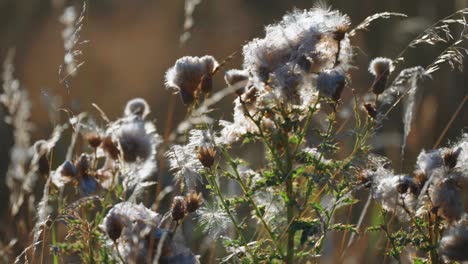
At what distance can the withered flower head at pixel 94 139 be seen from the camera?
2.26 m

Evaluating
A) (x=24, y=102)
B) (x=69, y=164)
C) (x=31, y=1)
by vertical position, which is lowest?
(x=69, y=164)

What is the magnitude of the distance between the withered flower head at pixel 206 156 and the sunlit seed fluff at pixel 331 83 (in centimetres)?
30

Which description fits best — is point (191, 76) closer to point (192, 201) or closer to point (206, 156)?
point (206, 156)

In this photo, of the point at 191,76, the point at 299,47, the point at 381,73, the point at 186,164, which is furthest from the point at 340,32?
the point at 186,164

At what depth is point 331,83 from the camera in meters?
1.97

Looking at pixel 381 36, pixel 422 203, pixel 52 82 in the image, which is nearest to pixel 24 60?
pixel 52 82

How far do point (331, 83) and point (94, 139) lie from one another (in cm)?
67

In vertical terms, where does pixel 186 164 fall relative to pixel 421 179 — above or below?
above

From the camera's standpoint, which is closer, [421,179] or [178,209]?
[178,209]

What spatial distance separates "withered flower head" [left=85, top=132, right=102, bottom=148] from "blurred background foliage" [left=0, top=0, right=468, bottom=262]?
2105 millimetres

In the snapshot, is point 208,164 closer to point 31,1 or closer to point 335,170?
point 335,170

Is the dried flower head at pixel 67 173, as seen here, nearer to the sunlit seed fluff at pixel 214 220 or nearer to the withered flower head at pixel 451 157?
the sunlit seed fluff at pixel 214 220

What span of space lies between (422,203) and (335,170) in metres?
0.23

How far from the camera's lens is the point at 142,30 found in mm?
8219
